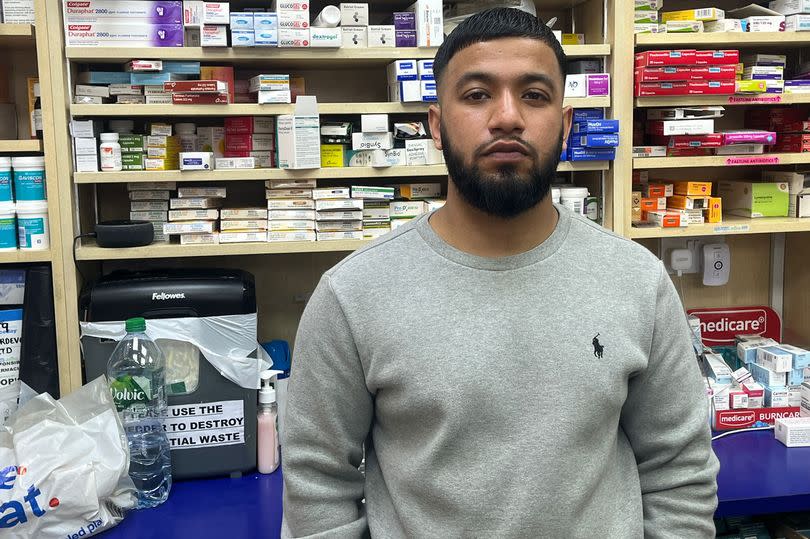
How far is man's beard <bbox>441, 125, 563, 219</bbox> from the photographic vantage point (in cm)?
125

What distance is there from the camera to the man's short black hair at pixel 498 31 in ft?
4.20

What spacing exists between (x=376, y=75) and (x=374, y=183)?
13.7 inches

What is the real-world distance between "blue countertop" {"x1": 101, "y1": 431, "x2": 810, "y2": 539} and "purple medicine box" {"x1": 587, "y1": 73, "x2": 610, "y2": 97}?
3.48ft

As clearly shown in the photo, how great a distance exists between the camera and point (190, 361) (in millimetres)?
2074

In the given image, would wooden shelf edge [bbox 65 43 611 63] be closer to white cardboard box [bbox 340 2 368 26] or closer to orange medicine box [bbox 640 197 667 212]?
white cardboard box [bbox 340 2 368 26]

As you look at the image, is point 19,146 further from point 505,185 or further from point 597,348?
point 597,348

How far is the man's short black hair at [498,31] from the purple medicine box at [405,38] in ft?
2.97

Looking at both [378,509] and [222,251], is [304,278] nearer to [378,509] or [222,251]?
[222,251]

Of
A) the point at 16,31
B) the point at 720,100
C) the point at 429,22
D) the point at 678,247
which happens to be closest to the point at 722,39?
the point at 720,100

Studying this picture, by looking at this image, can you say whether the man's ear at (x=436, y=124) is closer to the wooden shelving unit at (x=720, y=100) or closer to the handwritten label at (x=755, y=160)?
the wooden shelving unit at (x=720, y=100)

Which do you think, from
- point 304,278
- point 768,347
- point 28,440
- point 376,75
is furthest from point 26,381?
point 768,347

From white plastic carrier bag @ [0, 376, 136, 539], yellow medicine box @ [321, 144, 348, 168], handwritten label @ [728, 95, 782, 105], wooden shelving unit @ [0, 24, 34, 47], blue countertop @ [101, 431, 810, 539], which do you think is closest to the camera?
white plastic carrier bag @ [0, 376, 136, 539]

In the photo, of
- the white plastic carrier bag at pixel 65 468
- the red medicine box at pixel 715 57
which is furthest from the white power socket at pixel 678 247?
the white plastic carrier bag at pixel 65 468

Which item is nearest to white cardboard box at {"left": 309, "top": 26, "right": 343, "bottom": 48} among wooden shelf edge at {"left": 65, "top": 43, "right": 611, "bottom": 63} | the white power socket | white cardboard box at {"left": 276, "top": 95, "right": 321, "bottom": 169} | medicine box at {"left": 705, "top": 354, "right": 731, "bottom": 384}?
wooden shelf edge at {"left": 65, "top": 43, "right": 611, "bottom": 63}
